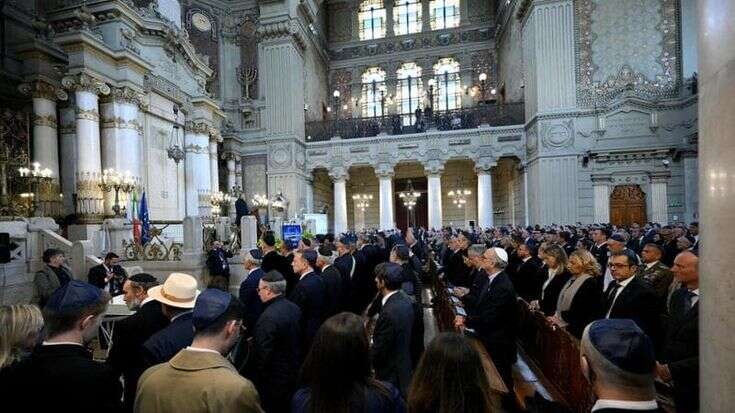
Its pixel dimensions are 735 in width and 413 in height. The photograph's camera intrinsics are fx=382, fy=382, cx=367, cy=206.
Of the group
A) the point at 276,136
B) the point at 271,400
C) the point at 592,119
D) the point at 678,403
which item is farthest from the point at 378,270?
the point at 276,136

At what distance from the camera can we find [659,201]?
15945 millimetres

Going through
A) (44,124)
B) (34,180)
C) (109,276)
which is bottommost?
(109,276)

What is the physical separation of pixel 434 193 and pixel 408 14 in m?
14.3

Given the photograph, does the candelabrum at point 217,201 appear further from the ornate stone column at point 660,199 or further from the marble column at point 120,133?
the ornate stone column at point 660,199

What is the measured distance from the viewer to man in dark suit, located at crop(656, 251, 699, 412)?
2.47m

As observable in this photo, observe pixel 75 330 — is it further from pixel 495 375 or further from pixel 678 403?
pixel 678 403

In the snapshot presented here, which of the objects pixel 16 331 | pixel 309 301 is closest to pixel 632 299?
pixel 309 301

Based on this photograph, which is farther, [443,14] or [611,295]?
[443,14]

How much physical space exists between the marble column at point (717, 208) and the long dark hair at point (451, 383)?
42.0 inches

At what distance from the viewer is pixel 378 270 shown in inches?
129

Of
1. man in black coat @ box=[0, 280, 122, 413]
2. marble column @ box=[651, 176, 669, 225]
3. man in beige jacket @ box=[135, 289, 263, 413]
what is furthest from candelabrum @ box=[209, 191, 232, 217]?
marble column @ box=[651, 176, 669, 225]

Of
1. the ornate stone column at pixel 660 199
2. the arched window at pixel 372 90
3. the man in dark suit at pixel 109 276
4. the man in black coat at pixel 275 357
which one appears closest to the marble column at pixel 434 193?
the arched window at pixel 372 90

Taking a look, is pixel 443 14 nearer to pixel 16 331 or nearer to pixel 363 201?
pixel 363 201

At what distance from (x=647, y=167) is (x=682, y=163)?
3.99ft
